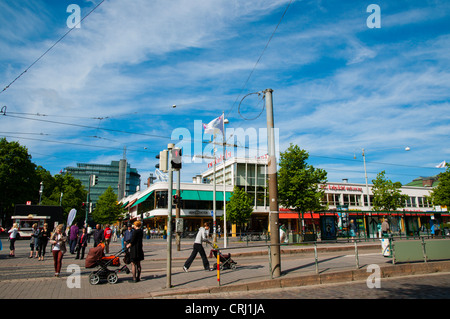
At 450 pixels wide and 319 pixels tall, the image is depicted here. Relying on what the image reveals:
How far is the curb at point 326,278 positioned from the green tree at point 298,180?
18.2m

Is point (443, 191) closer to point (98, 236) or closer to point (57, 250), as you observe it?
point (98, 236)

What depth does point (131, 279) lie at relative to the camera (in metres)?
9.87

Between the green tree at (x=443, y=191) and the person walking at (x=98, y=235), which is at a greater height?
the green tree at (x=443, y=191)

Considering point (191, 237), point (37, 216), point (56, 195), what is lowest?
point (191, 237)

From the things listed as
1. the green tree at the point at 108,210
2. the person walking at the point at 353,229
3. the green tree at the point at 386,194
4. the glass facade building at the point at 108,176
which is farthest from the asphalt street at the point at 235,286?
the glass facade building at the point at 108,176

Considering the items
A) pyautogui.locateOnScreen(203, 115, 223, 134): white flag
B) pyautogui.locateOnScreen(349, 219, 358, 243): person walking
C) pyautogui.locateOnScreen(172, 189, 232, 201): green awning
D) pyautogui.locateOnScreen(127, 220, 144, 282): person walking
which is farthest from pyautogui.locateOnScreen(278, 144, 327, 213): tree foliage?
pyautogui.locateOnScreen(127, 220, 144, 282): person walking

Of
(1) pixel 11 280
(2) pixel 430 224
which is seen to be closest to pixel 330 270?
(1) pixel 11 280

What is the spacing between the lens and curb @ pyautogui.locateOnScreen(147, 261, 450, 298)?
8.04 m

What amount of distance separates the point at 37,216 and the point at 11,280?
29622mm

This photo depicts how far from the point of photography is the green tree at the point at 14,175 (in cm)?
4484

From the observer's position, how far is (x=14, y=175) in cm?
4578

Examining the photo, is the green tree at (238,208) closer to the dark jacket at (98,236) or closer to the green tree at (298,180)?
the green tree at (298,180)
